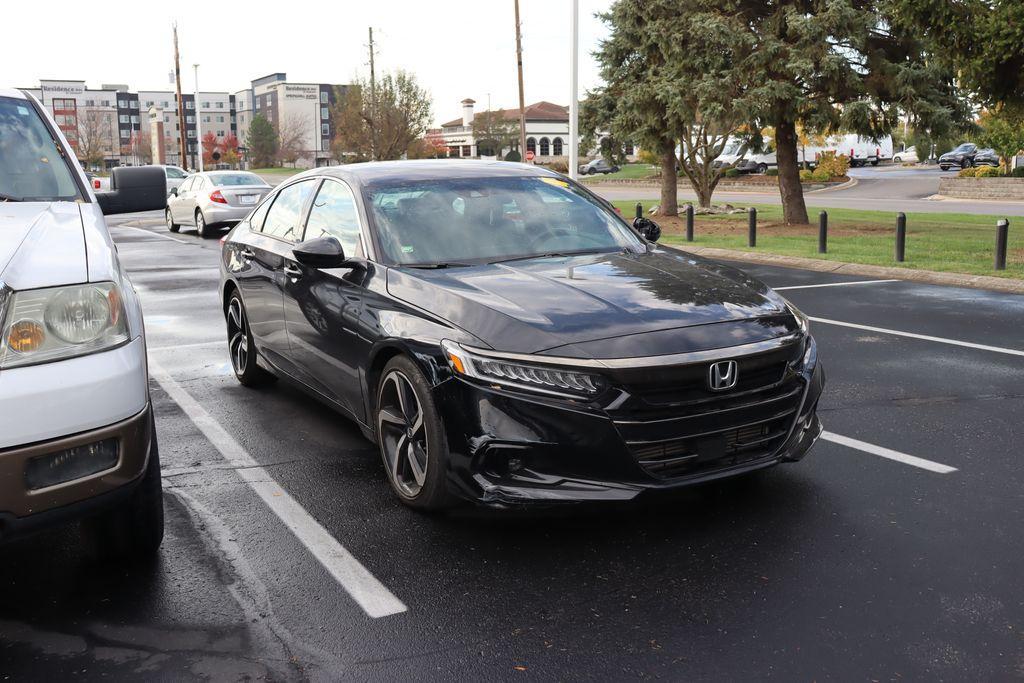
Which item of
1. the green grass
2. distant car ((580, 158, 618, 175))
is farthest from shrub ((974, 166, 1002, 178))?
distant car ((580, 158, 618, 175))

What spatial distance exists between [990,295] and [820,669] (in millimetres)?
10042

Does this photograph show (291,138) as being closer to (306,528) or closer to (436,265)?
(436,265)

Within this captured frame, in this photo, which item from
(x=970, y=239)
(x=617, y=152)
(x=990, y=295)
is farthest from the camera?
(x=617, y=152)

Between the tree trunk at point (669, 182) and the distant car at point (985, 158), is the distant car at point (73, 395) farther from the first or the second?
the distant car at point (985, 158)

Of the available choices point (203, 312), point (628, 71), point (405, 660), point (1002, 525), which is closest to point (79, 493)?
point (405, 660)

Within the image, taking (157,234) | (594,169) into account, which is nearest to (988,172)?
(157,234)

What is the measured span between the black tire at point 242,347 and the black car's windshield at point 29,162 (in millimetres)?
1969

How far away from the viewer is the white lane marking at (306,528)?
12.3ft

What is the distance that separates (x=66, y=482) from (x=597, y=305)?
218cm

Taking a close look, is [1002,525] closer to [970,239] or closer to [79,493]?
[79,493]

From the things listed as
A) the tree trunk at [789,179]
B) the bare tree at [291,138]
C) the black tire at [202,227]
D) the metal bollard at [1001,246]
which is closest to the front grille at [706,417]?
the metal bollard at [1001,246]

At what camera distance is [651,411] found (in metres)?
3.98

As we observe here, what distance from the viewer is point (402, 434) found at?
466 cm

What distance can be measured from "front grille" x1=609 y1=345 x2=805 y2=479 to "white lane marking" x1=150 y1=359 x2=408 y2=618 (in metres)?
1.13
